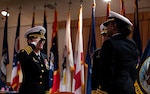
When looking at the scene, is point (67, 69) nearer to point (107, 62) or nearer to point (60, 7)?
point (60, 7)

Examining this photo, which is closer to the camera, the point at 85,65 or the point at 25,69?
the point at 25,69

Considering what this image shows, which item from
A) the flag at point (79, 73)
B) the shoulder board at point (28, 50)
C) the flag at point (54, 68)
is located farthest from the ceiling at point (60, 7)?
the shoulder board at point (28, 50)

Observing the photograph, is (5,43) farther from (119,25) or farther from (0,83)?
(119,25)

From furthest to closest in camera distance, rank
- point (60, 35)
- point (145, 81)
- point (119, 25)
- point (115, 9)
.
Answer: point (60, 35) < point (115, 9) < point (145, 81) < point (119, 25)

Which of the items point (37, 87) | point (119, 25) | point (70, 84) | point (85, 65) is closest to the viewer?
point (119, 25)

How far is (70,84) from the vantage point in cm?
496

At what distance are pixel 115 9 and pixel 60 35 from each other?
66.5 inches

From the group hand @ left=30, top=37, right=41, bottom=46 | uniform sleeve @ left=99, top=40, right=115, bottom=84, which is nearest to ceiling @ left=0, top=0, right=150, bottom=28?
hand @ left=30, top=37, right=41, bottom=46

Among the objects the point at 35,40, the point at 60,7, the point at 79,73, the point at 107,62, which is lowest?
the point at 79,73

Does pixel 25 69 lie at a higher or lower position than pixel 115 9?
lower

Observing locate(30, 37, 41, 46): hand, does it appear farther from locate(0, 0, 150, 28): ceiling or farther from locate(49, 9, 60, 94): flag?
locate(0, 0, 150, 28): ceiling

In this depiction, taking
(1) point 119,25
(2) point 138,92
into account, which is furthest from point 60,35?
(1) point 119,25

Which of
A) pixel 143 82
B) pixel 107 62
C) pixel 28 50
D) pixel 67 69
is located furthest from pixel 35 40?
pixel 67 69

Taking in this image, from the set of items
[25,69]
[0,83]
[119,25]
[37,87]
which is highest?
[119,25]
